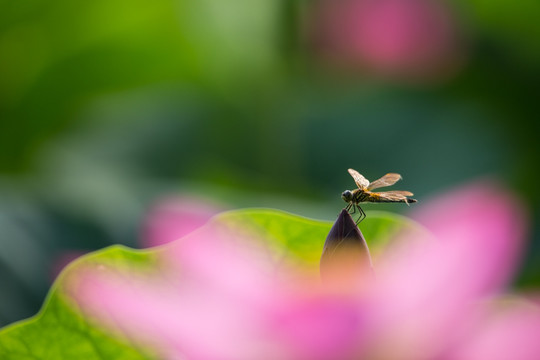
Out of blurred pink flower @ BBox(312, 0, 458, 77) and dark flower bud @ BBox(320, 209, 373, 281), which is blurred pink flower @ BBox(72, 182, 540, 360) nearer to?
dark flower bud @ BBox(320, 209, 373, 281)

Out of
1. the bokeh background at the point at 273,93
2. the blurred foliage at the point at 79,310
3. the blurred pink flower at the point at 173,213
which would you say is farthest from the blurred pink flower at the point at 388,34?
the blurred foliage at the point at 79,310

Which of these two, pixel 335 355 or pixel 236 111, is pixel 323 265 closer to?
pixel 335 355

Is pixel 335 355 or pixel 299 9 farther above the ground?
pixel 299 9

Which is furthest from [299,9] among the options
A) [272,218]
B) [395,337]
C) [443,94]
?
[395,337]

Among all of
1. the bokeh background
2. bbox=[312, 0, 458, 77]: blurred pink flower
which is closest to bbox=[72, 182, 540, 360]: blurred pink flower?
the bokeh background

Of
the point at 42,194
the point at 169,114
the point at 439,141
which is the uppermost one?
the point at 439,141

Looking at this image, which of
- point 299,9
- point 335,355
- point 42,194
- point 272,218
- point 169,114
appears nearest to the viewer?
point 335,355

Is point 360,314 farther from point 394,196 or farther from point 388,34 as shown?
point 388,34
